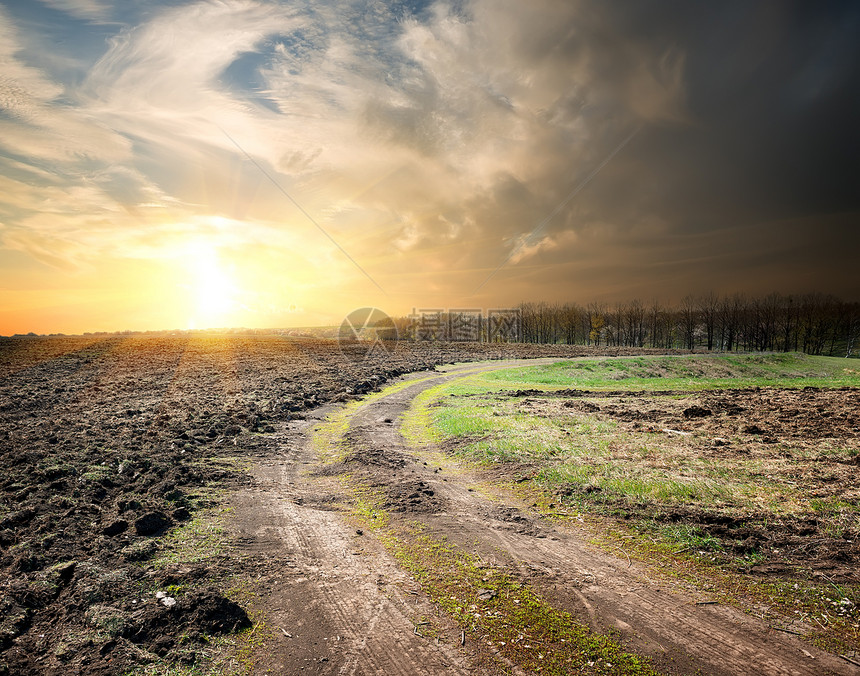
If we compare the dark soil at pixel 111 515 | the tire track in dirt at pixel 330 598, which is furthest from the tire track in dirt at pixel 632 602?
the tire track in dirt at pixel 330 598

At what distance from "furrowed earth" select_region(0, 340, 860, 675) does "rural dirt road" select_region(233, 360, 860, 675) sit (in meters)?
0.04

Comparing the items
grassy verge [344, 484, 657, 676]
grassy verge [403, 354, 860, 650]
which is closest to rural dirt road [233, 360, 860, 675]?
grassy verge [344, 484, 657, 676]

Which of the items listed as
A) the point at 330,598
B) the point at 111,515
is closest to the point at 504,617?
the point at 330,598

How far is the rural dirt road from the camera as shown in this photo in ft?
16.3

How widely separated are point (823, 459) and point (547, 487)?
845 centimetres

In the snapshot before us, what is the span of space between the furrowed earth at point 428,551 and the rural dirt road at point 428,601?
1.5 inches

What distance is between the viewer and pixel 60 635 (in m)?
5.45

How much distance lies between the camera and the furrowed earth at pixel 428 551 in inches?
203

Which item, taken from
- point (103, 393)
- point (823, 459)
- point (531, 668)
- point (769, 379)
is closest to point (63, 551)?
point (531, 668)

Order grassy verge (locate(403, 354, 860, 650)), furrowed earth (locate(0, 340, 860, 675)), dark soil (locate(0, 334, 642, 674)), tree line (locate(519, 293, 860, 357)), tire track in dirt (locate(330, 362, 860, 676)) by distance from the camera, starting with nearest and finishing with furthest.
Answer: tire track in dirt (locate(330, 362, 860, 676)) < furrowed earth (locate(0, 340, 860, 675)) < dark soil (locate(0, 334, 642, 674)) < grassy verge (locate(403, 354, 860, 650)) < tree line (locate(519, 293, 860, 357))

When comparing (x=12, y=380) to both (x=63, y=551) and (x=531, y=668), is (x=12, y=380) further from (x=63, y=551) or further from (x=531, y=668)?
(x=531, y=668)

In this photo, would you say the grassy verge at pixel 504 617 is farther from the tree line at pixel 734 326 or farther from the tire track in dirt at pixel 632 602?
the tree line at pixel 734 326

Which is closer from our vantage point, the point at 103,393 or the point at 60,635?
the point at 60,635

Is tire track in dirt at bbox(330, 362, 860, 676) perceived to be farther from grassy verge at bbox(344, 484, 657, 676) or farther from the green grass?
the green grass
